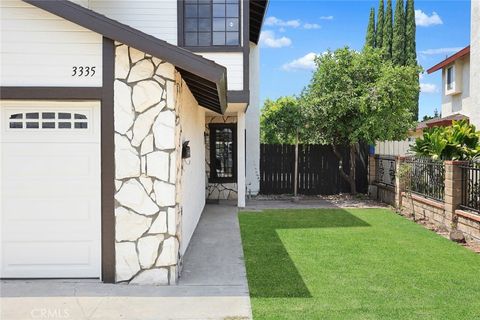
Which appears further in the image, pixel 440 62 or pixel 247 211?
pixel 440 62

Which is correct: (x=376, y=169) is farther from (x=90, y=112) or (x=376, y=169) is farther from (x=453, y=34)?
(x=453, y=34)

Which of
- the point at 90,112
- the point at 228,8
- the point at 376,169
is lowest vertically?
the point at 376,169

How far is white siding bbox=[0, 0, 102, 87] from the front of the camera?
225 inches

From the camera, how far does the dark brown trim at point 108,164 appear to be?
5754 millimetres

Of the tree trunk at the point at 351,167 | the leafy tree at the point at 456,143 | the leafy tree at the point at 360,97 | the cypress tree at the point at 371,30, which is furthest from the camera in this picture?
the cypress tree at the point at 371,30

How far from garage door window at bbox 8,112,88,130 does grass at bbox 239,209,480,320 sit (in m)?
3.23

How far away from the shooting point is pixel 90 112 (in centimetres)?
587

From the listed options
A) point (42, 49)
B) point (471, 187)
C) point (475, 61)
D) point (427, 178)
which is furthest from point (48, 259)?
point (475, 61)

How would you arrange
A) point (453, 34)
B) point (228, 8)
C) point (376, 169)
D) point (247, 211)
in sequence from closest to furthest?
point (228, 8), point (247, 211), point (376, 169), point (453, 34)

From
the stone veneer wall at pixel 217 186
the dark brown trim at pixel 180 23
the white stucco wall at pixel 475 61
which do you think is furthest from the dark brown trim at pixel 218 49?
the white stucco wall at pixel 475 61

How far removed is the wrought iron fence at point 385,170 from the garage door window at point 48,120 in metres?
9.90

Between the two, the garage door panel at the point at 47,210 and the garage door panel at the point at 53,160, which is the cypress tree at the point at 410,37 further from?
the garage door panel at the point at 47,210

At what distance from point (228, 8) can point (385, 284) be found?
25.1 feet

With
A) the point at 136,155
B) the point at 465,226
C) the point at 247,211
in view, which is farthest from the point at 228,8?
the point at 465,226
